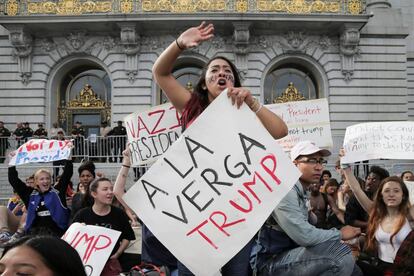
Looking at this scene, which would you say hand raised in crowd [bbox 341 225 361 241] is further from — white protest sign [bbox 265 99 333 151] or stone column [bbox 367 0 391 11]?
stone column [bbox 367 0 391 11]

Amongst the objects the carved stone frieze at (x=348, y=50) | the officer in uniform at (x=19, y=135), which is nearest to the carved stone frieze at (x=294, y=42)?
the carved stone frieze at (x=348, y=50)

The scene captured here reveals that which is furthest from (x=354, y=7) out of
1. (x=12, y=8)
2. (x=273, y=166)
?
(x=273, y=166)

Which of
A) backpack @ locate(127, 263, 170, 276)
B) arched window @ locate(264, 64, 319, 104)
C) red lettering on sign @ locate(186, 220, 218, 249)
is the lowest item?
backpack @ locate(127, 263, 170, 276)

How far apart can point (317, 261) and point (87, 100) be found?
2201cm

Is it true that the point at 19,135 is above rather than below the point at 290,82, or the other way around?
below

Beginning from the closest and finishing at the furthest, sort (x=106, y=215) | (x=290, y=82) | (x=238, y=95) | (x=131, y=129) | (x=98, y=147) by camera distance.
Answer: (x=238, y=95)
(x=106, y=215)
(x=131, y=129)
(x=98, y=147)
(x=290, y=82)

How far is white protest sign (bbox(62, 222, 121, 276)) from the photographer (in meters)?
3.96

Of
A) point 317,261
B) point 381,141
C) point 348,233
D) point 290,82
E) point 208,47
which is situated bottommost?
point 317,261

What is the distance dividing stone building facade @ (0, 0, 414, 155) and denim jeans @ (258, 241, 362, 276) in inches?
750

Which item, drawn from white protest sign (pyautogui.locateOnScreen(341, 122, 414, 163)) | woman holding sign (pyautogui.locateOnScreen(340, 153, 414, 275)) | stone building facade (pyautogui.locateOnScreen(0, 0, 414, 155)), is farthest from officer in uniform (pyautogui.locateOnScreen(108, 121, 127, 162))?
woman holding sign (pyautogui.locateOnScreen(340, 153, 414, 275))

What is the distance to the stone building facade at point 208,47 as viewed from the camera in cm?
2120

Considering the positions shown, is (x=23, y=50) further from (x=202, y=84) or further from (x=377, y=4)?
(x=202, y=84)

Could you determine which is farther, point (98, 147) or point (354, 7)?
point (354, 7)

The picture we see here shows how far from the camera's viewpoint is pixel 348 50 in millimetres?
21906
